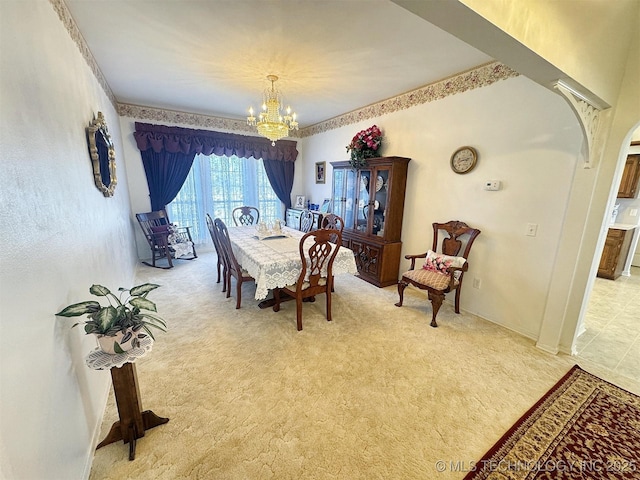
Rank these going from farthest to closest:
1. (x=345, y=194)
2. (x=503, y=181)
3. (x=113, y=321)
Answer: (x=345, y=194) → (x=503, y=181) → (x=113, y=321)

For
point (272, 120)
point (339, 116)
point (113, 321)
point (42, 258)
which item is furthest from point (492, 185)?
point (42, 258)

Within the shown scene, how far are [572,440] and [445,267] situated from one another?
1.56 metres

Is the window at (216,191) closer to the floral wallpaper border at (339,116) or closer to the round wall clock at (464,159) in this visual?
the floral wallpaper border at (339,116)

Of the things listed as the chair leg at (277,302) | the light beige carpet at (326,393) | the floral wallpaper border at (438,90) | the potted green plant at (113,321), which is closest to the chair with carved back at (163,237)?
the light beige carpet at (326,393)

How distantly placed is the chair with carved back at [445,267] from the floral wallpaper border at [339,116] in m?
1.45

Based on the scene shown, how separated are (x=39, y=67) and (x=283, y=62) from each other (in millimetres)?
1849

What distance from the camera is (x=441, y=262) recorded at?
111 inches

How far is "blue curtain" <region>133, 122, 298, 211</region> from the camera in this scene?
14.0 ft

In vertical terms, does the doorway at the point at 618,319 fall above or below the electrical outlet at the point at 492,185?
below

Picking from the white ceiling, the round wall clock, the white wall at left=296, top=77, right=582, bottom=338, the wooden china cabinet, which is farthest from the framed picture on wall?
the round wall clock

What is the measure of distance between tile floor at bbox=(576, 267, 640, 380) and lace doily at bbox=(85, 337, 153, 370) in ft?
11.0

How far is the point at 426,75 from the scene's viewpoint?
2.82 meters

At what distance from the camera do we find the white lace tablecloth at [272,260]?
234 cm

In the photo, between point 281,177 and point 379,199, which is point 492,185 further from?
point 281,177
